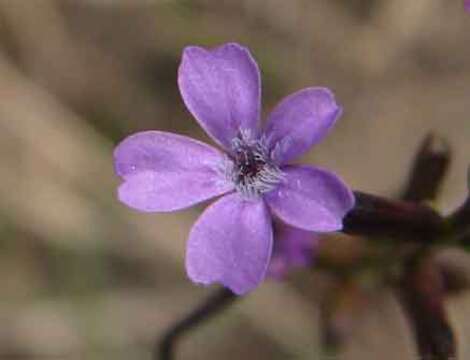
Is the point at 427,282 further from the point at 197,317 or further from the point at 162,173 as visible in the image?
the point at 162,173

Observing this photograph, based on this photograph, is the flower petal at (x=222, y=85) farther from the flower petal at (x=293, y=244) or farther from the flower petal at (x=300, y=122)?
the flower petal at (x=293, y=244)

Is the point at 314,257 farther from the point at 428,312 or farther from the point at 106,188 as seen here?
the point at 106,188

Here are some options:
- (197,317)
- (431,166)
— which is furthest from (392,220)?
(197,317)

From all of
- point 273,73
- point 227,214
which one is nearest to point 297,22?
point 273,73

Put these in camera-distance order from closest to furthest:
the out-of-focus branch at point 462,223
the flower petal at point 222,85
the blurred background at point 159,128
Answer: the flower petal at point 222,85, the out-of-focus branch at point 462,223, the blurred background at point 159,128

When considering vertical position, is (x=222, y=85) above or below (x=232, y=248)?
above

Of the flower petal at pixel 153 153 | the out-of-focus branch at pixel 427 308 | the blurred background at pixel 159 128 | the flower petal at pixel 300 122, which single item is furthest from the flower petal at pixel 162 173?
the blurred background at pixel 159 128
